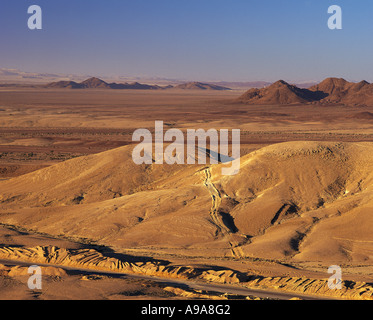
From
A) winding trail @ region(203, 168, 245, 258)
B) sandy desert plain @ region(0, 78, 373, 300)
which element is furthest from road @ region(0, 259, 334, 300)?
winding trail @ region(203, 168, 245, 258)

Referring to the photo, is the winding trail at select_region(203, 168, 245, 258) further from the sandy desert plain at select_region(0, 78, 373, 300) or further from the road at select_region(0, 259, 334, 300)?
the road at select_region(0, 259, 334, 300)

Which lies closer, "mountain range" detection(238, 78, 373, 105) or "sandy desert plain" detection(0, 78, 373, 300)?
"sandy desert plain" detection(0, 78, 373, 300)

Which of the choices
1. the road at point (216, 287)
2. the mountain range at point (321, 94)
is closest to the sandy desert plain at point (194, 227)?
the road at point (216, 287)

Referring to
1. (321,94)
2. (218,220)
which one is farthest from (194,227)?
(321,94)

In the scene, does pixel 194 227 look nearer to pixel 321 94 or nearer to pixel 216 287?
pixel 216 287

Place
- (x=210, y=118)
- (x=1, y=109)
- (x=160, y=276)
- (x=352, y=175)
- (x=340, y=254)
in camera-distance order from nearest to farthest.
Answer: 1. (x=160, y=276)
2. (x=340, y=254)
3. (x=352, y=175)
4. (x=210, y=118)
5. (x=1, y=109)
